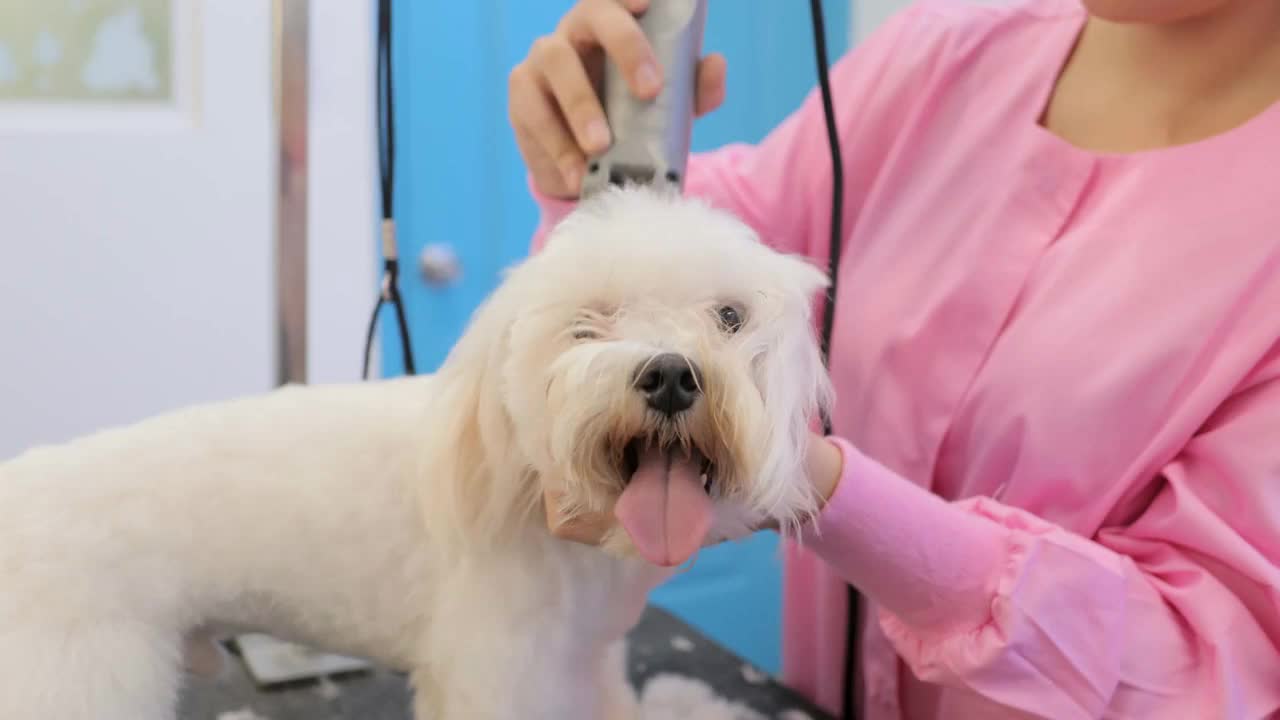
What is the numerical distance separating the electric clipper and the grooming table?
0.52 metres

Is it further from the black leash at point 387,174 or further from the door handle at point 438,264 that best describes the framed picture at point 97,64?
the black leash at point 387,174

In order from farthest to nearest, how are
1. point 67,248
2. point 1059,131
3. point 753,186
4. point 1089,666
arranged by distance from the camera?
point 67,248 < point 753,186 < point 1059,131 < point 1089,666

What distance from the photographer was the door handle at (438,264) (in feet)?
6.79

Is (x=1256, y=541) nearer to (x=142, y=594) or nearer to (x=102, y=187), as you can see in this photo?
(x=142, y=594)

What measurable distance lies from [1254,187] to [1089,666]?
354mm

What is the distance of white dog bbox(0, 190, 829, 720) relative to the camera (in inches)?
23.3

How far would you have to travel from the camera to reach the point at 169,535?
0.75m

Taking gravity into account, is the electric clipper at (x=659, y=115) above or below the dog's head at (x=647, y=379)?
above

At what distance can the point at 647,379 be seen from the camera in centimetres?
57

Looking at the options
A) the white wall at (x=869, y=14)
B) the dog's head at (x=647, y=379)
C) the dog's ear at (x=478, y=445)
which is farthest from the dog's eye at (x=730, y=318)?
the white wall at (x=869, y=14)

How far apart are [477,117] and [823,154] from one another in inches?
45.7

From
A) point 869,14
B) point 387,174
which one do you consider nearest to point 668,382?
point 387,174

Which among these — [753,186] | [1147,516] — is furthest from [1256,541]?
[753,186]

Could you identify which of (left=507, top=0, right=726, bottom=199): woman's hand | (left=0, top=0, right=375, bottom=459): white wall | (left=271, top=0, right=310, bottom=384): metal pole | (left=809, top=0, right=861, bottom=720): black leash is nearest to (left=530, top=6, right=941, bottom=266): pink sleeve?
(left=809, top=0, right=861, bottom=720): black leash
